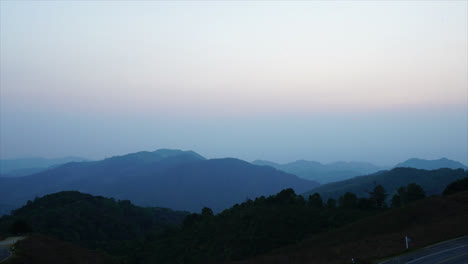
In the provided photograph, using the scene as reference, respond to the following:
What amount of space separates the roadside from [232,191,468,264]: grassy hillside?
2632 centimetres

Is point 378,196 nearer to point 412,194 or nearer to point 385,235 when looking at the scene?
point 412,194

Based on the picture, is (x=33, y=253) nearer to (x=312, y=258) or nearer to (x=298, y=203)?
(x=312, y=258)

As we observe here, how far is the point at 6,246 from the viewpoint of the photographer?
37.2 m

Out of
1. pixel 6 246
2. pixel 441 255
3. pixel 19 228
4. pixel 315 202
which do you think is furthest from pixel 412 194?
pixel 19 228

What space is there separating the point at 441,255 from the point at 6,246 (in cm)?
4726

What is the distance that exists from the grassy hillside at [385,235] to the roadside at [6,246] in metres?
26.3

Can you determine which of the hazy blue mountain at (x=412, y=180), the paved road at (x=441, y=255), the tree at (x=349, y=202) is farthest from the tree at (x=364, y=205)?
the hazy blue mountain at (x=412, y=180)

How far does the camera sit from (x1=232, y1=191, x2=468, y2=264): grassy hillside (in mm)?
29016

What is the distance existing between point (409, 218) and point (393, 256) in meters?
16.1

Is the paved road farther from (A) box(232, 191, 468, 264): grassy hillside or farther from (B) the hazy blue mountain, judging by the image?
(B) the hazy blue mountain

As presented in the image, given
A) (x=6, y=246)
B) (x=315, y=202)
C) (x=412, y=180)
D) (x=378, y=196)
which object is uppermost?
(x=6, y=246)

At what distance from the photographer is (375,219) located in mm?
42219

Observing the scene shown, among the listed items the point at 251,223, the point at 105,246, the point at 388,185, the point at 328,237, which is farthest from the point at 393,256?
the point at 388,185

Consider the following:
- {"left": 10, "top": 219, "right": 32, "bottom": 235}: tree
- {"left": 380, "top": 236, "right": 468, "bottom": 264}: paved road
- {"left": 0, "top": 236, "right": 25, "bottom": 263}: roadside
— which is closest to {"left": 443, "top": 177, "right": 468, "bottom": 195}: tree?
{"left": 380, "top": 236, "right": 468, "bottom": 264}: paved road
